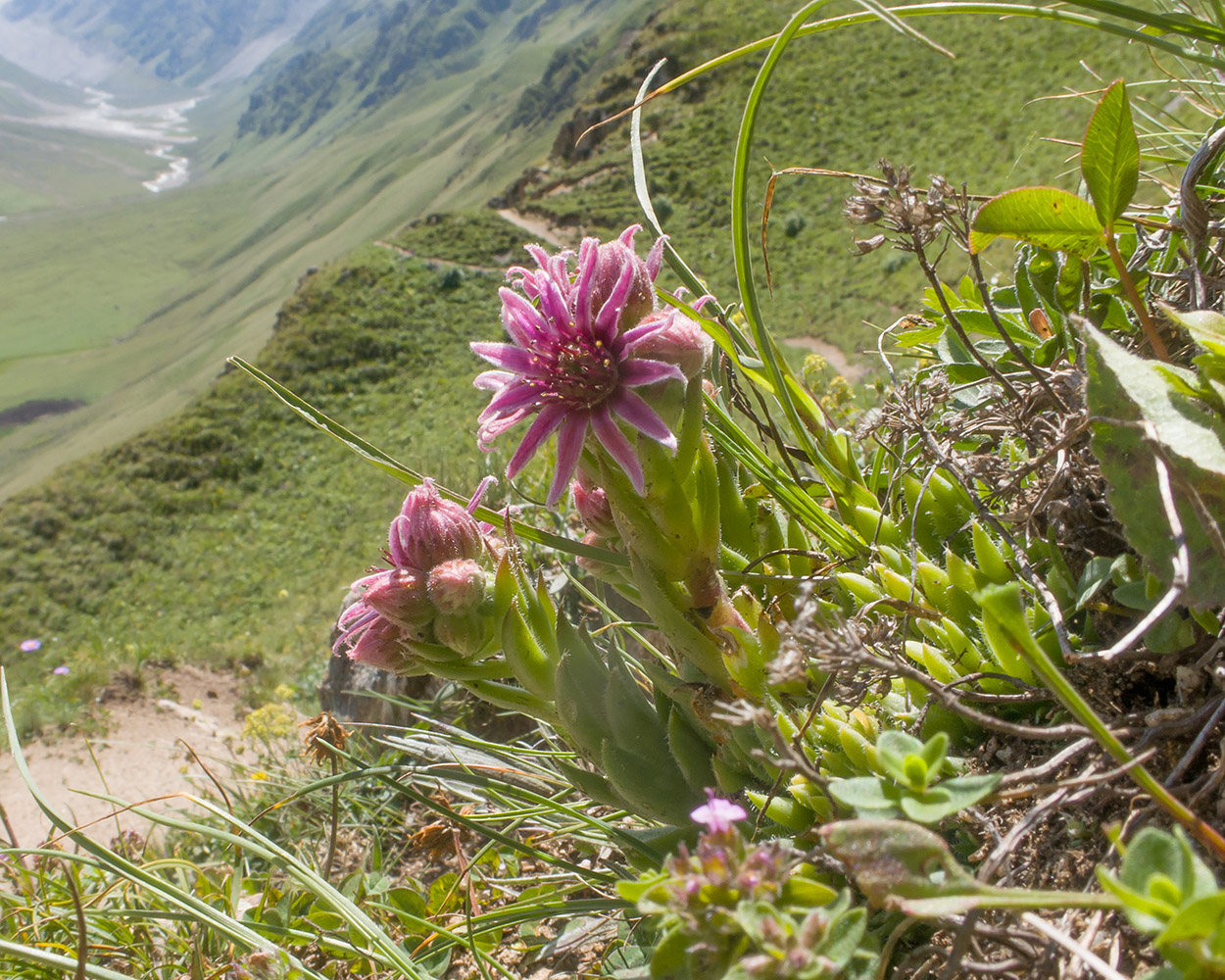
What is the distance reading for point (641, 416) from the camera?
1.26m

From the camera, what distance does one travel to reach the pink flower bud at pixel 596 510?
65.8 inches

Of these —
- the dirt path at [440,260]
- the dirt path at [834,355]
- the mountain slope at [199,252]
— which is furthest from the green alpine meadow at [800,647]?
the mountain slope at [199,252]

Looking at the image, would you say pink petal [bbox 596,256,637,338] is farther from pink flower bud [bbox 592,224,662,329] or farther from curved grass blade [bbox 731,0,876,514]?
curved grass blade [bbox 731,0,876,514]

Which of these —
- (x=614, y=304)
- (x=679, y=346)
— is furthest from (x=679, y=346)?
(x=614, y=304)

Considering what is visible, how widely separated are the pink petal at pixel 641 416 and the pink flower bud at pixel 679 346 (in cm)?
8

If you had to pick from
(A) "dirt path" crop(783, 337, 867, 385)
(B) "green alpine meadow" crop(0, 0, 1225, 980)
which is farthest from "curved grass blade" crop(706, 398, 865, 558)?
(A) "dirt path" crop(783, 337, 867, 385)

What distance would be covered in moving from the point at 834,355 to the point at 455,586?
28.3 m

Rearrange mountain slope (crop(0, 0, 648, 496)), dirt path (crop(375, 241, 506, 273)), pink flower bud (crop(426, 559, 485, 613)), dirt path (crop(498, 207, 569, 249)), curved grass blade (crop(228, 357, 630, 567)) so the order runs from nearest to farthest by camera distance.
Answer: pink flower bud (crop(426, 559, 485, 613)) → curved grass blade (crop(228, 357, 630, 567)) → dirt path (crop(375, 241, 506, 273)) → dirt path (crop(498, 207, 569, 249)) → mountain slope (crop(0, 0, 648, 496))

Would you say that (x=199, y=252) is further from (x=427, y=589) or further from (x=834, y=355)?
(x=427, y=589)

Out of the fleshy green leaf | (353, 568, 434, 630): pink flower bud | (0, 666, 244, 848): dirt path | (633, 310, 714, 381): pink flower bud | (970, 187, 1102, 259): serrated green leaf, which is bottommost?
(0, 666, 244, 848): dirt path

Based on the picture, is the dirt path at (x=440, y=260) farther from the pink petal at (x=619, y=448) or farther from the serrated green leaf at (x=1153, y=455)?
the serrated green leaf at (x=1153, y=455)

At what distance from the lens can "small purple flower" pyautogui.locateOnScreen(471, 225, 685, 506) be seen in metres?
1.27

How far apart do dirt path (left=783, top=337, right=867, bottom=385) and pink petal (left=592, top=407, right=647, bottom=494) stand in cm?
2164

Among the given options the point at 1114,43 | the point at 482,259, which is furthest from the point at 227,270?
the point at 1114,43
